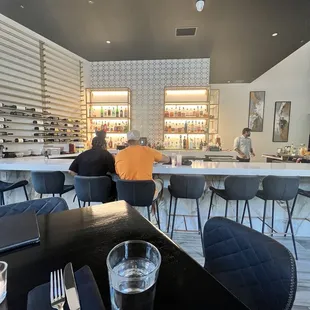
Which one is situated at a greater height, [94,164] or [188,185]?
[94,164]

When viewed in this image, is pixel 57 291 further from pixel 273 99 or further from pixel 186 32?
pixel 273 99

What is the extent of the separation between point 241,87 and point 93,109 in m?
→ 6.32

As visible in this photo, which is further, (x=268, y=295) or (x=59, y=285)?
(x=268, y=295)

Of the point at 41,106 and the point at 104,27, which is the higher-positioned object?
the point at 104,27

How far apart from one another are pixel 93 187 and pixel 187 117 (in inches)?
151

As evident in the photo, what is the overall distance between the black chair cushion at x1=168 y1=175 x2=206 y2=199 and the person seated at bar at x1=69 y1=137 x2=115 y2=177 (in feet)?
2.66

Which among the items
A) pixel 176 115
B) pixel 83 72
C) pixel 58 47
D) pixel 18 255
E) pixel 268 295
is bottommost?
pixel 268 295

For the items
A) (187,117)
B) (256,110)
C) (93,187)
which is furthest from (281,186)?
(256,110)

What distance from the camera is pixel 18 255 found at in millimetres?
829

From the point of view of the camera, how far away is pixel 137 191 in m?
2.26

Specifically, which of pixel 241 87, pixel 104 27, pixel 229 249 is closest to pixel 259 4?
pixel 104 27

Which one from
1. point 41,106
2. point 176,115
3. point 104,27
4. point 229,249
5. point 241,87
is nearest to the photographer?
point 229,249

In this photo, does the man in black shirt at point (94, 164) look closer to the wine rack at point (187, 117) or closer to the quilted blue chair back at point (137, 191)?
the quilted blue chair back at point (137, 191)

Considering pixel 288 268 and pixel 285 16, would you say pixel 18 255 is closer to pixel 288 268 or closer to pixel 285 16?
pixel 288 268
